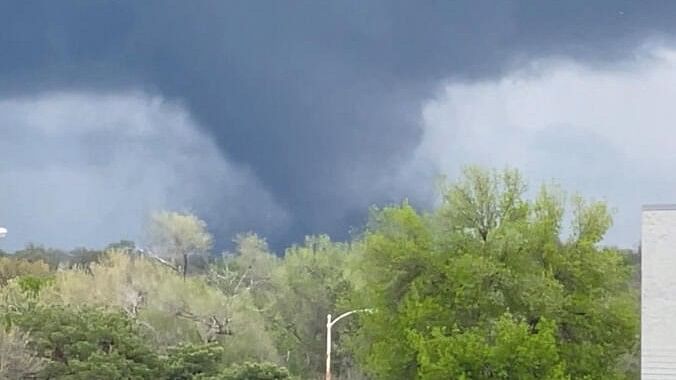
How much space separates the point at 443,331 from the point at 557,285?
175 inches

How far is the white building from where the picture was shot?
26.3 metres

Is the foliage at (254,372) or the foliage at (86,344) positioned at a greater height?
the foliage at (86,344)

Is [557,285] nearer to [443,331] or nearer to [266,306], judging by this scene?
[443,331]

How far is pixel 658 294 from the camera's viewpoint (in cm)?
2650

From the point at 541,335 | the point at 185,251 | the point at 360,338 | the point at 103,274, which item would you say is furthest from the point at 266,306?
the point at 541,335

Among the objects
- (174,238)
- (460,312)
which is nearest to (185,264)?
(174,238)

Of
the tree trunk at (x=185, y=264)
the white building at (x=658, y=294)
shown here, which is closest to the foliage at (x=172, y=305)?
the tree trunk at (x=185, y=264)

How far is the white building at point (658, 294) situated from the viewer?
86.2ft

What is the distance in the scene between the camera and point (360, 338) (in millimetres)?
52750

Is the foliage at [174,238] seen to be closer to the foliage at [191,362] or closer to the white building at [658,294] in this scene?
the foliage at [191,362]

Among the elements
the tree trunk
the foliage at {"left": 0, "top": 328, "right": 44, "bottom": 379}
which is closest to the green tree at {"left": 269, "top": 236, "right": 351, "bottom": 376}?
the tree trunk

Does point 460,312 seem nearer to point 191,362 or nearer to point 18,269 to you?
point 191,362

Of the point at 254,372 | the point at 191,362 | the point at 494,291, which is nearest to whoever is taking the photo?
the point at 494,291

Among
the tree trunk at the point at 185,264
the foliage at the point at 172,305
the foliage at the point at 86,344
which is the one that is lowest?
the foliage at the point at 86,344
